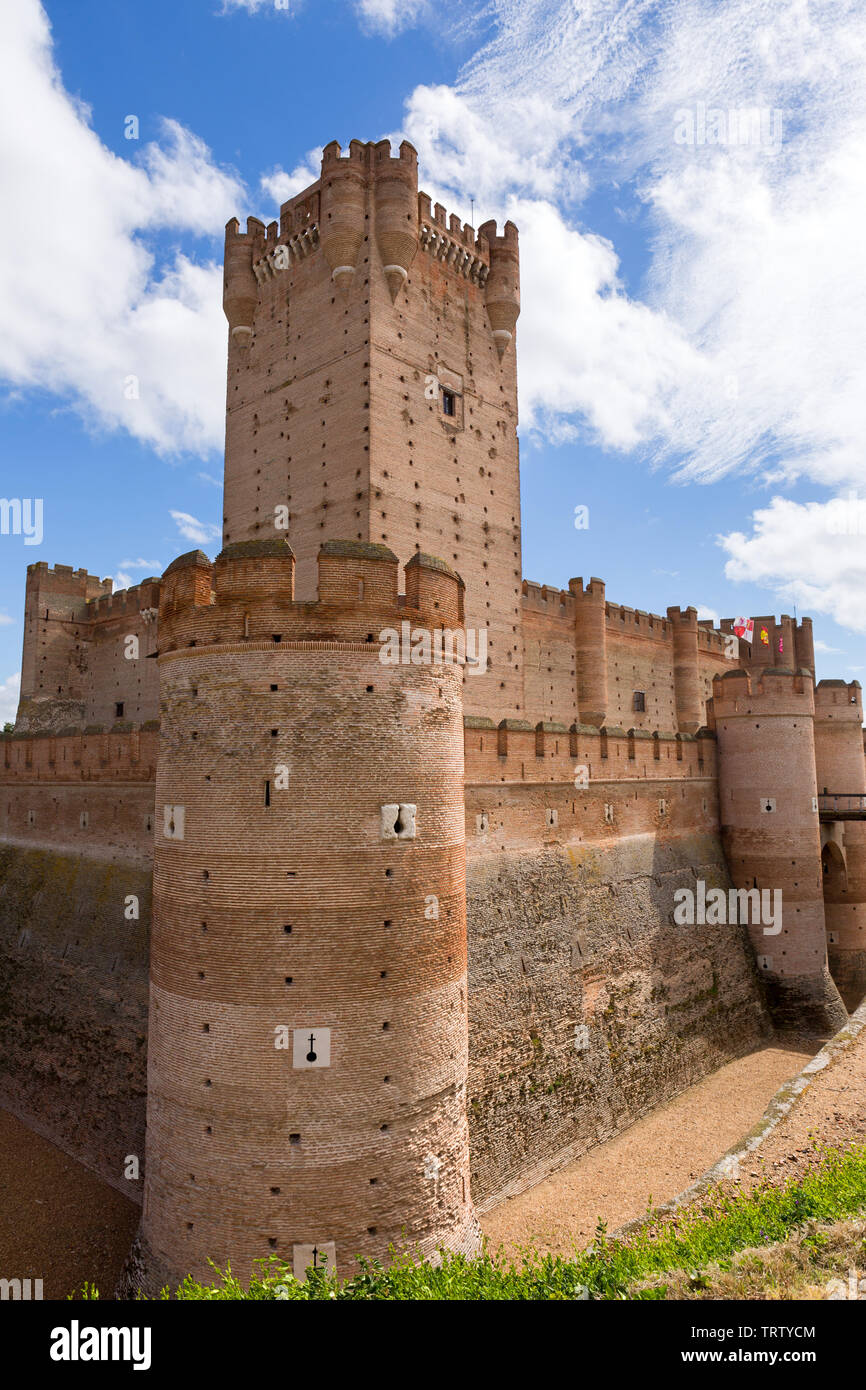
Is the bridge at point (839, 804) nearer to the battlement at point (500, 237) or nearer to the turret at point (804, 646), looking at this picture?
the turret at point (804, 646)

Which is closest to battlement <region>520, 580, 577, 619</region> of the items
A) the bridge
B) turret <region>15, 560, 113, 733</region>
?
the bridge

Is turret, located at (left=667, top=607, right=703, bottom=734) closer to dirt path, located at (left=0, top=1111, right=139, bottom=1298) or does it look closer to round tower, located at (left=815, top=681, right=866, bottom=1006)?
round tower, located at (left=815, top=681, right=866, bottom=1006)

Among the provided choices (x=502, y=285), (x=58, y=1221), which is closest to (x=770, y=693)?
(x=502, y=285)

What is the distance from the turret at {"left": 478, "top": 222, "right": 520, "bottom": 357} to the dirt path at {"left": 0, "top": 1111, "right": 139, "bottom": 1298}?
2186cm

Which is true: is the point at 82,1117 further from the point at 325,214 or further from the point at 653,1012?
the point at 325,214

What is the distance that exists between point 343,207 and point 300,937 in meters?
17.1

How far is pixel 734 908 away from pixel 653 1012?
18.8 ft

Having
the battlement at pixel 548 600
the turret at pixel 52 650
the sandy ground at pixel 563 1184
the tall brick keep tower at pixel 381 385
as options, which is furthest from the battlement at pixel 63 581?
the sandy ground at pixel 563 1184

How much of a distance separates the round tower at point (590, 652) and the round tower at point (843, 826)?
7.81 meters

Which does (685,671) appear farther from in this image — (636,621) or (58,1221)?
(58,1221)

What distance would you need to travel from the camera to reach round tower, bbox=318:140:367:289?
56.1 feet

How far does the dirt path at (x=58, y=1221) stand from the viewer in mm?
10305

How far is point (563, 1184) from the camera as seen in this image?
12.7 m
